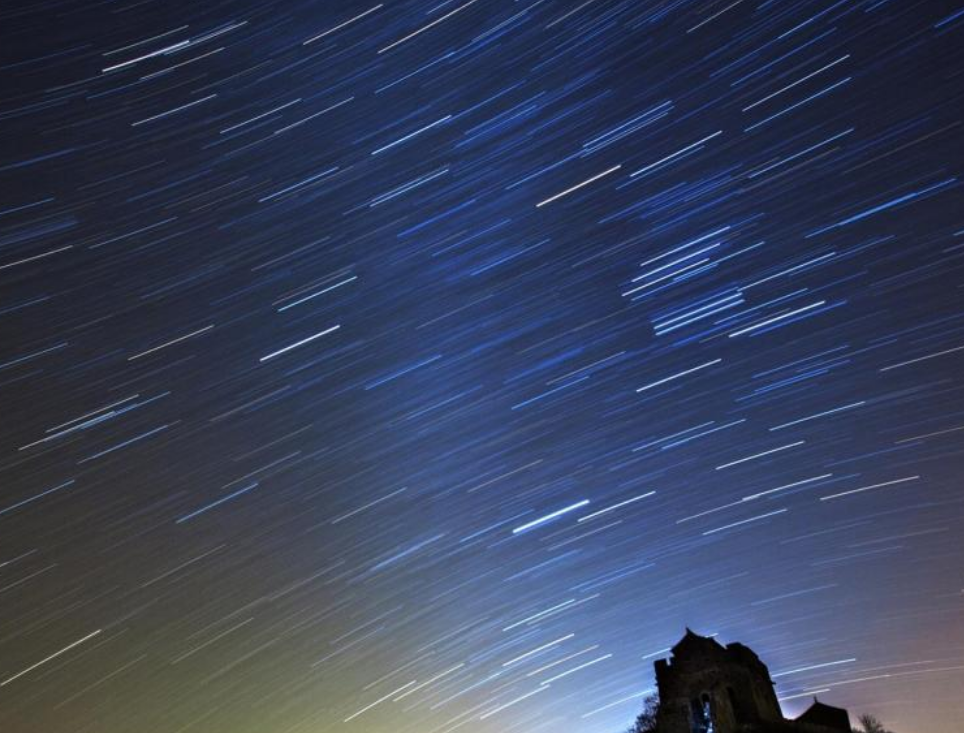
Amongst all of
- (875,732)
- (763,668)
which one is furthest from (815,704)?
(875,732)

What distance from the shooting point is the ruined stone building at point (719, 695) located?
36.0m

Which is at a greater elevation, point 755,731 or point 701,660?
point 701,660

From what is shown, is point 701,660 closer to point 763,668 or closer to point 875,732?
point 763,668

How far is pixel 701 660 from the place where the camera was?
38.0 meters

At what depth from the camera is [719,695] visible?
36.8m

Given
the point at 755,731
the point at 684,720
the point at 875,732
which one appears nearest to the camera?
the point at 755,731

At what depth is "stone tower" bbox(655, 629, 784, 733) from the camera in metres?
36.2

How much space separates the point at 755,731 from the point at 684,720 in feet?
12.3

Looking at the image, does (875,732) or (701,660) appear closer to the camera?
(701,660)

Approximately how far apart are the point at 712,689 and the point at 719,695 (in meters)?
0.44

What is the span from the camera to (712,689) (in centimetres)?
3712

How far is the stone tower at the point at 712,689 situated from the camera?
36219mm

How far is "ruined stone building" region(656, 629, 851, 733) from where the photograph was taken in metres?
36.0

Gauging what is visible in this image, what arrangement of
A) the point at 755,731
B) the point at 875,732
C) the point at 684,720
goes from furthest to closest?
1. the point at 875,732
2. the point at 684,720
3. the point at 755,731
